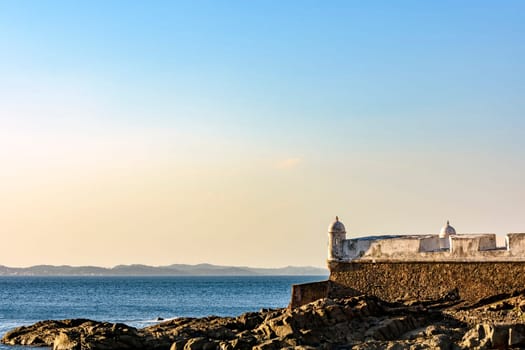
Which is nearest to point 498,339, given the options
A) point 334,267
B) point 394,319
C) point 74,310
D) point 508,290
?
point 394,319

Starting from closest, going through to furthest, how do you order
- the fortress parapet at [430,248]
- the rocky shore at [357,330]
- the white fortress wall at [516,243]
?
the rocky shore at [357,330]
the white fortress wall at [516,243]
the fortress parapet at [430,248]

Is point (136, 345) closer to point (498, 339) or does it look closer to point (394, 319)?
point (394, 319)

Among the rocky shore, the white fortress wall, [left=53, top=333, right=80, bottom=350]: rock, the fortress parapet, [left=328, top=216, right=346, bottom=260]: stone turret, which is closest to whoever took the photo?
the rocky shore

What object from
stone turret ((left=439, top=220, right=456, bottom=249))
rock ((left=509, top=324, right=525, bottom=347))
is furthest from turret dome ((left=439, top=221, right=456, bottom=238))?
rock ((left=509, top=324, right=525, bottom=347))

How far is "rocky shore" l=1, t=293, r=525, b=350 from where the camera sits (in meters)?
23.3

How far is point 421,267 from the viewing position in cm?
3066

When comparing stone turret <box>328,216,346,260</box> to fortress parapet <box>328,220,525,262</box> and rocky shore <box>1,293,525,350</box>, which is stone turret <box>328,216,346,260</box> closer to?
fortress parapet <box>328,220,525,262</box>

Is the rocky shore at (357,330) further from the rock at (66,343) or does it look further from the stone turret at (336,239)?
the stone turret at (336,239)

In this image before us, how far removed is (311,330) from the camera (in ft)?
82.2

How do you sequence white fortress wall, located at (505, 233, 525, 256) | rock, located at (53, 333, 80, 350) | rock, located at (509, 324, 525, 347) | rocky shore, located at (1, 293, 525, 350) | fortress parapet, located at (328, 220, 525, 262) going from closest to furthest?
rock, located at (509, 324, 525, 347), rocky shore, located at (1, 293, 525, 350), white fortress wall, located at (505, 233, 525, 256), fortress parapet, located at (328, 220, 525, 262), rock, located at (53, 333, 80, 350)

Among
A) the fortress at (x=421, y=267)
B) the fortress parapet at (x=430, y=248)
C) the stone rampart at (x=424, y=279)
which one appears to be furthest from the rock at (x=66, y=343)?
the fortress parapet at (x=430, y=248)

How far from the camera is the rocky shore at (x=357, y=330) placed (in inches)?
918

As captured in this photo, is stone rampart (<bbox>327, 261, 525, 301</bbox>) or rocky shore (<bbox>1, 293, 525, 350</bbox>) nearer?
rocky shore (<bbox>1, 293, 525, 350</bbox>)

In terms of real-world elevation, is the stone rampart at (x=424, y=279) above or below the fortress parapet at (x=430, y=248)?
below
